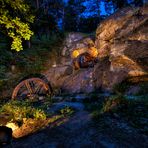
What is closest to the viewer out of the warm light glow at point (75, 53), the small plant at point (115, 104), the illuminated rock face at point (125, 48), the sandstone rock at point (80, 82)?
the small plant at point (115, 104)

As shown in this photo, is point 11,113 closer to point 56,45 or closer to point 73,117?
point 73,117

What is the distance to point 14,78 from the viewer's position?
24391 mm

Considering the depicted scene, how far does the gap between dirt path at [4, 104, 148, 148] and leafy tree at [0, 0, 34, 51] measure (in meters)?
4.21

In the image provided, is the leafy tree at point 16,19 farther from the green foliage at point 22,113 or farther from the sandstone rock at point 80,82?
the sandstone rock at point 80,82

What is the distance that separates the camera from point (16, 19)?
10938 mm

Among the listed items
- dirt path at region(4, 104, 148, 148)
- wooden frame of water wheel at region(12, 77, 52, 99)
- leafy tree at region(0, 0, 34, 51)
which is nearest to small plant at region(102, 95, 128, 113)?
dirt path at region(4, 104, 148, 148)

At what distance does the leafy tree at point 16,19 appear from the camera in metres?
10.8

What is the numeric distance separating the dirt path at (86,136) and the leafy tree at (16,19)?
421 cm

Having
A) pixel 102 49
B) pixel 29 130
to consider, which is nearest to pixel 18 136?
pixel 29 130

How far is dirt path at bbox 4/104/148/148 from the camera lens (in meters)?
7.26

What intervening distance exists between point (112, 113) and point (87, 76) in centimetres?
1214

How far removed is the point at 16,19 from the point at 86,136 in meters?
6.11

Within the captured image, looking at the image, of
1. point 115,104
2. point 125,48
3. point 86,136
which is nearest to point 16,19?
point 115,104

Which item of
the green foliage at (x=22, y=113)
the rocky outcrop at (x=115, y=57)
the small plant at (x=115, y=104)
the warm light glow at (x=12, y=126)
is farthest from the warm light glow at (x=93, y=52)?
the warm light glow at (x=12, y=126)
